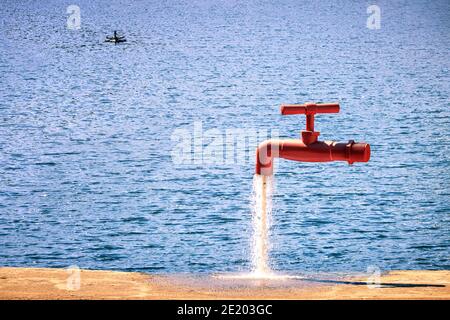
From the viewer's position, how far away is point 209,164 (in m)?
51.9

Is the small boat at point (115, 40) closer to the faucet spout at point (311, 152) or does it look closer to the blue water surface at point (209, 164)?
the blue water surface at point (209, 164)

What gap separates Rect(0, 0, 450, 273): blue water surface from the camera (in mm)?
35344

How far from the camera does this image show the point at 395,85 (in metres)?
84.8

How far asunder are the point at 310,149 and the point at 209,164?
134ft

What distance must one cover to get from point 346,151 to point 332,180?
122 feet

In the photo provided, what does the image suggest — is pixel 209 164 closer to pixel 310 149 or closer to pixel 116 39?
pixel 310 149

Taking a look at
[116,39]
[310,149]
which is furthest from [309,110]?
[116,39]

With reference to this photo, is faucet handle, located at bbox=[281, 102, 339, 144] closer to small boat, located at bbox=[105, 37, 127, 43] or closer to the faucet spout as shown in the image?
the faucet spout

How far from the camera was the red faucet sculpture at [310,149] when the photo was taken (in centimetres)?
1083

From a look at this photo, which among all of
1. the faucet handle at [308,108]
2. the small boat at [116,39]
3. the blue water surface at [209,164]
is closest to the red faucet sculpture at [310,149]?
the faucet handle at [308,108]

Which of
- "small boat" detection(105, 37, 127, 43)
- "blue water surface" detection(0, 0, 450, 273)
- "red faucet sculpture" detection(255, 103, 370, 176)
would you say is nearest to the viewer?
"red faucet sculpture" detection(255, 103, 370, 176)

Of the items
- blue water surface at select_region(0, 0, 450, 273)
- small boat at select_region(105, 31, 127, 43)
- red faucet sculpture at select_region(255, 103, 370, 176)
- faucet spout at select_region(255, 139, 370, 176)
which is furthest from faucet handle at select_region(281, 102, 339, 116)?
small boat at select_region(105, 31, 127, 43)

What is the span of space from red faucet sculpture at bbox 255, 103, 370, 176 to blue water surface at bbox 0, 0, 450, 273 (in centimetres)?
1972

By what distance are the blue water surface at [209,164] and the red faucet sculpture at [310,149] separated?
1972 centimetres
